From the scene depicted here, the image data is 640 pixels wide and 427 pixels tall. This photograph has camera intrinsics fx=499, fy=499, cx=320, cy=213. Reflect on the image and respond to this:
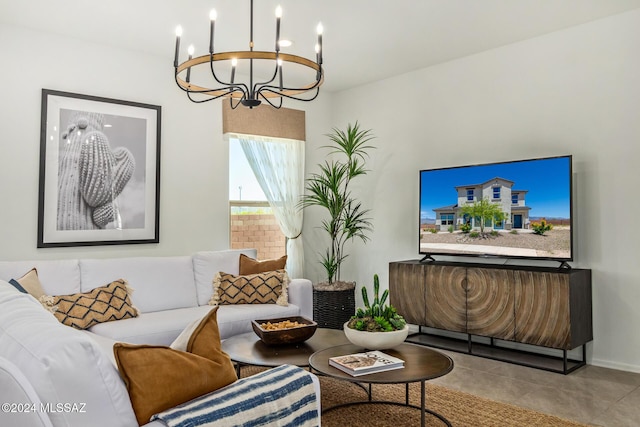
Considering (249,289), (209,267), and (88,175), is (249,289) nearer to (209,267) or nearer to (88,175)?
(209,267)

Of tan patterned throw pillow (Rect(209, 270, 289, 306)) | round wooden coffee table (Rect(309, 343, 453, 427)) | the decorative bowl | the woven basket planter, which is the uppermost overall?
tan patterned throw pillow (Rect(209, 270, 289, 306))

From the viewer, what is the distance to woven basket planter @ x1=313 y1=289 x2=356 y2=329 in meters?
4.89

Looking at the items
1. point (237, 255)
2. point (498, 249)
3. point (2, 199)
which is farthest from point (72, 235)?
point (498, 249)

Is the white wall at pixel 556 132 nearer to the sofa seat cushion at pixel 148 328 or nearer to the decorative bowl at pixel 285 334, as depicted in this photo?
the decorative bowl at pixel 285 334

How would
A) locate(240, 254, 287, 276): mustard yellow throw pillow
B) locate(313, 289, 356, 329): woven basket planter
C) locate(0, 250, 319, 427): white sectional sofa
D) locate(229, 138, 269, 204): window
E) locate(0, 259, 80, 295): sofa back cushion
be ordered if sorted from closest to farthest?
locate(0, 250, 319, 427): white sectional sofa, locate(0, 259, 80, 295): sofa back cushion, locate(240, 254, 287, 276): mustard yellow throw pillow, locate(313, 289, 356, 329): woven basket planter, locate(229, 138, 269, 204): window

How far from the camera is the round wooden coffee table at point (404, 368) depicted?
89.7 inches

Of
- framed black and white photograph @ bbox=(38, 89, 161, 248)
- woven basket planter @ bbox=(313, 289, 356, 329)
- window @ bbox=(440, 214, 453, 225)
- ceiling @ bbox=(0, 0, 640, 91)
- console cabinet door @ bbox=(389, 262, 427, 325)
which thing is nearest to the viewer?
ceiling @ bbox=(0, 0, 640, 91)

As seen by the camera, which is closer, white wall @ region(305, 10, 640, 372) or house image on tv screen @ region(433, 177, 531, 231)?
white wall @ region(305, 10, 640, 372)

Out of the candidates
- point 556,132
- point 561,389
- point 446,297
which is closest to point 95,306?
point 446,297

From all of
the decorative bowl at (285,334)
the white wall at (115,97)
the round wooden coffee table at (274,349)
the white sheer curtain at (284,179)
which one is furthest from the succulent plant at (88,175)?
the decorative bowl at (285,334)

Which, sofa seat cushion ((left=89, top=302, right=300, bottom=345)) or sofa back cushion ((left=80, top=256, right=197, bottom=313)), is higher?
sofa back cushion ((left=80, top=256, right=197, bottom=313))

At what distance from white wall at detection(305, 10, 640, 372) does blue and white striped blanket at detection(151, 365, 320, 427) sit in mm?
3083

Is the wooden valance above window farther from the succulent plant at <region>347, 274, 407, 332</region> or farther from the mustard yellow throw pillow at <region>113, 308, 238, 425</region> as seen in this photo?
the mustard yellow throw pillow at <region>113, 308, 238, 425</region>

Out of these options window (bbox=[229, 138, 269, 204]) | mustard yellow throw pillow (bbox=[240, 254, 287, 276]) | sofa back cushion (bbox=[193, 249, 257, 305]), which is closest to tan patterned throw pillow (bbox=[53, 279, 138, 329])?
sofa back cushion (bbox=[193, 249, 257, 305])
